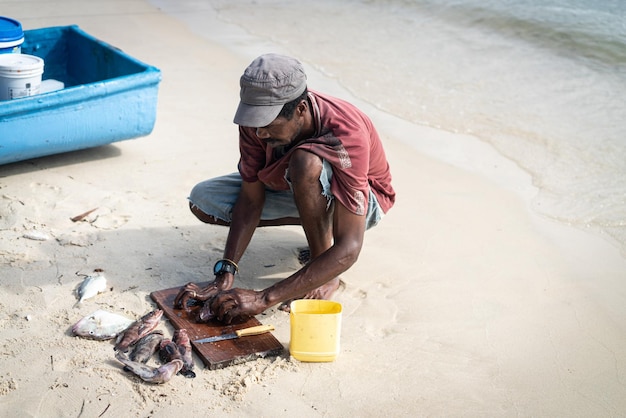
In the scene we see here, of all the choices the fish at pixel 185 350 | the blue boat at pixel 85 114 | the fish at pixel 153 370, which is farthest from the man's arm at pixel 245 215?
the blue boat at pixel 85 114

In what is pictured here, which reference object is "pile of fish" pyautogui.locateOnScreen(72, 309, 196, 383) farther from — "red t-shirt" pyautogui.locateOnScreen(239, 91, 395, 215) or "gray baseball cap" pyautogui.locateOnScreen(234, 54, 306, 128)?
"gray baseball cap" pyautogui.locateOnScreen(234, 54, 306, 128)

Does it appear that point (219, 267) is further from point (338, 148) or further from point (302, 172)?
point (338, 148)

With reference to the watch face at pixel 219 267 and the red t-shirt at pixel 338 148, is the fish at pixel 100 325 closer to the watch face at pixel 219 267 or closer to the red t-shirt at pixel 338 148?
the watch face at pixel 219 267

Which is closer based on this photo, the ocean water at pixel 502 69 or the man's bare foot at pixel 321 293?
the man's bare foot at pixel 321 293

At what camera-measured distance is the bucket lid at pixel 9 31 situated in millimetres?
5202

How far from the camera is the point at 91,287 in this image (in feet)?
12.2

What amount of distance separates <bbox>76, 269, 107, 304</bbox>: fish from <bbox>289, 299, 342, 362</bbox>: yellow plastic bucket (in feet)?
3.57

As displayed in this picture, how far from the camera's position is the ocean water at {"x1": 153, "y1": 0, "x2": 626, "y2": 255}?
5.86 metres

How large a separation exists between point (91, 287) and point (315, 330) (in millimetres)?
1244

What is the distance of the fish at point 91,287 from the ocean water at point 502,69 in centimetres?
301

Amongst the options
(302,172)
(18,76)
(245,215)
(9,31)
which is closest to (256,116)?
(302,172)

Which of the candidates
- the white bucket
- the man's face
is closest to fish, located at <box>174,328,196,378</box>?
the man's face

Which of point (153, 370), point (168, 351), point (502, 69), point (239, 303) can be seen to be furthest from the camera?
point (502, 69)

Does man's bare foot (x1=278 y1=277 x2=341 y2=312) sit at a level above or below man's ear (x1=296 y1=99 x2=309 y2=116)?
below
